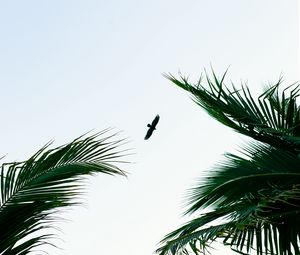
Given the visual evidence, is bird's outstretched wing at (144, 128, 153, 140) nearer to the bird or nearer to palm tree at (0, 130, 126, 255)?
the bird

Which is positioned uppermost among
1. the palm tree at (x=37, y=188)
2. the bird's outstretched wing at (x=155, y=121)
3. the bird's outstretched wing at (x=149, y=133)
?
the bird's outstretched wing at (x=155, y=121)

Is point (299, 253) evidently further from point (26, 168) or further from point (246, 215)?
point (26, 168)

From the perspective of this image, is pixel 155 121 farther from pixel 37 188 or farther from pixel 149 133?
pixel 37 188

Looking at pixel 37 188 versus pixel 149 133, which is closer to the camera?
pixel 37 188

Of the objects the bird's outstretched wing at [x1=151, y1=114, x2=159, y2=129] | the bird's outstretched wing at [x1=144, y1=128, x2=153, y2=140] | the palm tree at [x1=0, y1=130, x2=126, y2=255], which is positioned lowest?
the palm tree at [x1=0, y1=130, x2=126, y2=255]

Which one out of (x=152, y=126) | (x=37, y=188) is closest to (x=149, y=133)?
(x=152, y=126)

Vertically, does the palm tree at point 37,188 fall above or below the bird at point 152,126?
below

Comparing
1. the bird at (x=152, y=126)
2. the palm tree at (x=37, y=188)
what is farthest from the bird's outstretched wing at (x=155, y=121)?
the palm tree at (x=37, y=188)

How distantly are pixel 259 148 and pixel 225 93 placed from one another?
1.83 ft

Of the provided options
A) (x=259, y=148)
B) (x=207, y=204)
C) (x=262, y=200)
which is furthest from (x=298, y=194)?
(x=207, y=204)

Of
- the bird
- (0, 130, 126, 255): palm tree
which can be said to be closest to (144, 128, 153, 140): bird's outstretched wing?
the bird

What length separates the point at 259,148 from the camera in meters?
4.80

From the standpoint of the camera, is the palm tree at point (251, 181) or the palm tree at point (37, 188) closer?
the palm tree at point (37, 188)

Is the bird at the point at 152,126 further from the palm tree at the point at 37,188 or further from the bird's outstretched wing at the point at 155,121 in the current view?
the palm tree at the point at 37,188
